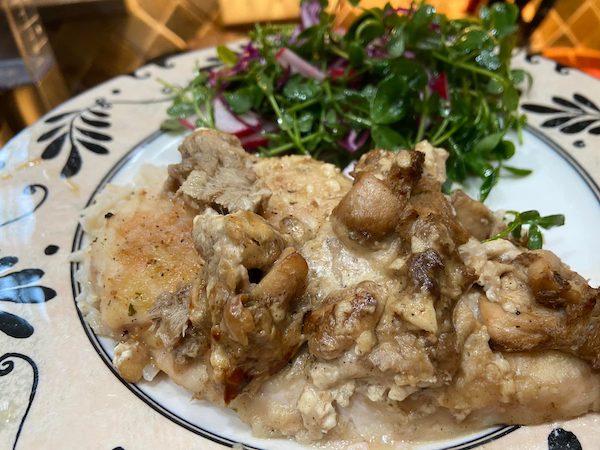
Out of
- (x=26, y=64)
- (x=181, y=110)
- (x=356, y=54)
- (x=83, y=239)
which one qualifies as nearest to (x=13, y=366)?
(x=83, y=239)

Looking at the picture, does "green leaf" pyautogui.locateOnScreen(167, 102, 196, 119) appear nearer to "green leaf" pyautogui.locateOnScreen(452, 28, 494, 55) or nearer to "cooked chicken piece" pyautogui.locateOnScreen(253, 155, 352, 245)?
"cooked chicken piece" pyautogui.locateOnScreen(253, 155, 352, 245)

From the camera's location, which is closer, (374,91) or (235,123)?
(374,91)

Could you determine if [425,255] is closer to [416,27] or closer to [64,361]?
[64,361]

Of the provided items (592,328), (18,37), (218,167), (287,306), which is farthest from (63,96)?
(592,328)

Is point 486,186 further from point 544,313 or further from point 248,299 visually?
point 248,299

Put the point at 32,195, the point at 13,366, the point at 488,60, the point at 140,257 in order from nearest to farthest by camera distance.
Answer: the point at 13,366, the point at 140,257, the point at 32,195, the point at 488,60

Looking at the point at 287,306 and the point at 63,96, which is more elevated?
the point at 287,306

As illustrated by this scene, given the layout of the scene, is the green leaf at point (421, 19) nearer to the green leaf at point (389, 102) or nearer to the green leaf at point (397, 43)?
the green leaf at point (397, 43)
